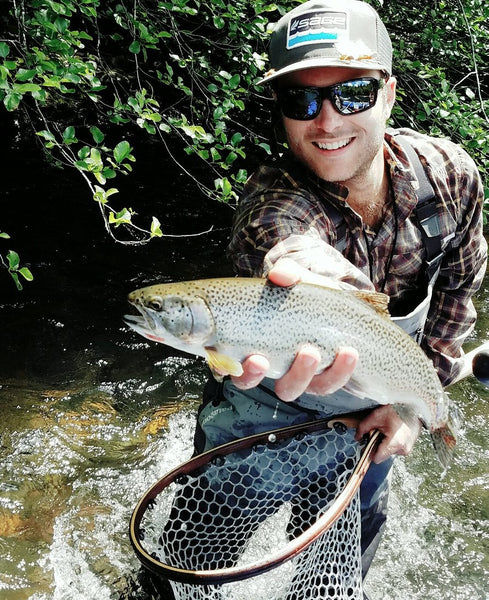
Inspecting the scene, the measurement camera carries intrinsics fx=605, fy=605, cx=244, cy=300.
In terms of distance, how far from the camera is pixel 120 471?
3.86m

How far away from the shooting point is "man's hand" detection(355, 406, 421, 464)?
2.55 m

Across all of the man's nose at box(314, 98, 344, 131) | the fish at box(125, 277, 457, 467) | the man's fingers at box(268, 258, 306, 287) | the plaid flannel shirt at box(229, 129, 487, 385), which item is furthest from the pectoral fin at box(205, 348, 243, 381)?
the man's nose at box(314, 98, 344, 131)

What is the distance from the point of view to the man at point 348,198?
243 centimetres

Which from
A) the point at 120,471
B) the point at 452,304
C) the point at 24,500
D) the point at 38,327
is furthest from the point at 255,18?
the point at 24,500

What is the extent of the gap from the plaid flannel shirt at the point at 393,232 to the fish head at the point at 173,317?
38cm

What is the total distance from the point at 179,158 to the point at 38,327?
4.02 metres

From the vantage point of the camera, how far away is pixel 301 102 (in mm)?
2564

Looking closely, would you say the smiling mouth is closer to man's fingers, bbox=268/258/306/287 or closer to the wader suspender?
the wader suspender

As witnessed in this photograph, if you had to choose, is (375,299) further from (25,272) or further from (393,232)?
(25,272)

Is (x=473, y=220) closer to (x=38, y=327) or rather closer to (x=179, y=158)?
(x=38, y=327)

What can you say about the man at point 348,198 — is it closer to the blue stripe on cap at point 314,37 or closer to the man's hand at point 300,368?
the blue stripe on cap at point 314,37

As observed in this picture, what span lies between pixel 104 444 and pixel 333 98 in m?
2.70

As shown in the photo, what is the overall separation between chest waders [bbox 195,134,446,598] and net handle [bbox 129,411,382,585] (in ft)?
0.35

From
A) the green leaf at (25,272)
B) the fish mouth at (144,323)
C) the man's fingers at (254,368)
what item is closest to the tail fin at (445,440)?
the man's fingers at (254,368)
